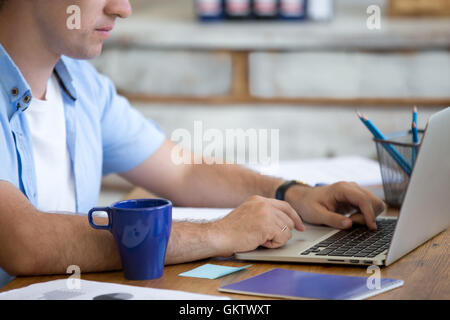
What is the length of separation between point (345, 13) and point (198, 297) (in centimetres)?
201

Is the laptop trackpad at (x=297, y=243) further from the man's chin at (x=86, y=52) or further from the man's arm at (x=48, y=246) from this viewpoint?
the man's chin at (x=86, y=52)

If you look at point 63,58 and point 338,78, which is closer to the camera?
point 63,58

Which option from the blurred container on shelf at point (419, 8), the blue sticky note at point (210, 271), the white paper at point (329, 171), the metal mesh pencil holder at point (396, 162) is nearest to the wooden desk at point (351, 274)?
the blue sticky note at point (210, 271)

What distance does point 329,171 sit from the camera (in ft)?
4.80

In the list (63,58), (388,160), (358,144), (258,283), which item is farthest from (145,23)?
(258,283)

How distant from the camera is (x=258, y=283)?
0.79 m

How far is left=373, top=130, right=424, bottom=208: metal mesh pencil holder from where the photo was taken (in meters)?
1.15

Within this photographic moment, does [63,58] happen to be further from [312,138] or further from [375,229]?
[312,138]

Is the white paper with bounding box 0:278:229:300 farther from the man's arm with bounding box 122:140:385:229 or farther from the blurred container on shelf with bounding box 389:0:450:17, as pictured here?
the blurred container on shelf with bounding box 389:0:450:17

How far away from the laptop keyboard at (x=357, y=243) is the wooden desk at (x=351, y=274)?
32mm

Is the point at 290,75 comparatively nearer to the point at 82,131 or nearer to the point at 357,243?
the point at 82,131

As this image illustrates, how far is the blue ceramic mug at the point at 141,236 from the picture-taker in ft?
2.62

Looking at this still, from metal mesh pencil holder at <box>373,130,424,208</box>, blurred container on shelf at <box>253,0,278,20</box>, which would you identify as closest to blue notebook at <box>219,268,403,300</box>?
metal mesh pencil holder at <box>373,130,424,208</box>

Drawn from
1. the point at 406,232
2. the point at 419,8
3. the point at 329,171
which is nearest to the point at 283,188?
the point at 329,171
